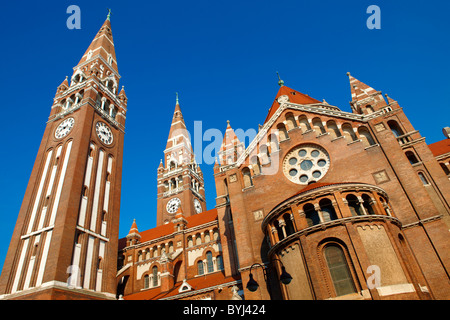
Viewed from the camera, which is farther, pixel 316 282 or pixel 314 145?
pixel 314 145

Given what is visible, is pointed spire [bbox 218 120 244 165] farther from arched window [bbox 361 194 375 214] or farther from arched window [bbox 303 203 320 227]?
arched window [bbox 361 194 375 214]

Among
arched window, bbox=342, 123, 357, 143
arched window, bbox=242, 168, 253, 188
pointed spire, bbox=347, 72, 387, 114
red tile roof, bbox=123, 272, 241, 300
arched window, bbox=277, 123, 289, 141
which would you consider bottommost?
red tile roof, bbox=123, 272, 241, 300

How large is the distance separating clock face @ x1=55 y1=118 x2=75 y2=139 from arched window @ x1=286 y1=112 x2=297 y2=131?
24.3m

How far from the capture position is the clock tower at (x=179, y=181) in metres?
51.8

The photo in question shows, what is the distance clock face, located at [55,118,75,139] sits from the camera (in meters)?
35.8

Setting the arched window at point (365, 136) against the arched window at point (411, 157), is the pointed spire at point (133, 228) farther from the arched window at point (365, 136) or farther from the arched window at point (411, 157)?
the arched window at point (411, 157)

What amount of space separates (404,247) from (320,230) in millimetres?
5174

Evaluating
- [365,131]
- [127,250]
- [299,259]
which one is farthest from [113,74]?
[299,259]

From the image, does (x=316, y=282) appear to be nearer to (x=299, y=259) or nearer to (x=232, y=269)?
(x=299, y=259)

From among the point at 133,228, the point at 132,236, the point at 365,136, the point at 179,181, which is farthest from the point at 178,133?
the point at 365,136

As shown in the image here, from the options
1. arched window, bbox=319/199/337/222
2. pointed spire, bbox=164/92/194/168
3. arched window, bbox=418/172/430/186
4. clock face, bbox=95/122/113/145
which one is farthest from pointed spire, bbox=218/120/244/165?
pointed spire, bbox=164/92/194/168

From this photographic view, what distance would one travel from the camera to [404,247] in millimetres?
18484

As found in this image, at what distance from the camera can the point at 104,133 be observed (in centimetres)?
3816

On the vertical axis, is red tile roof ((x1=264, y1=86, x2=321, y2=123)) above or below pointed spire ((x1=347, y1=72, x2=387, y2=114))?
above
